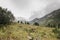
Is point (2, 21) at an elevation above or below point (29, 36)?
above

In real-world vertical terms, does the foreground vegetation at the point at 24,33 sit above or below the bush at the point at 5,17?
below

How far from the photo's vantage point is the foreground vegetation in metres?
44.8

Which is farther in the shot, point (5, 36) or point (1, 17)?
point (1, 17)

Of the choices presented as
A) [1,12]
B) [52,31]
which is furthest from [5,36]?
[52,31]

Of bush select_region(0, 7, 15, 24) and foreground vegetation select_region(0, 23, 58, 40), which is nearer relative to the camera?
foreground vegetation select_region(0, 23, 58, 40)

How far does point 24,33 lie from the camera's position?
48031mm

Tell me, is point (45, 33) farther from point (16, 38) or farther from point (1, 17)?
point (1, 17)

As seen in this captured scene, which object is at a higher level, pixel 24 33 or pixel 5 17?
pixel 5 17

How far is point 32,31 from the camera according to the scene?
5050cm

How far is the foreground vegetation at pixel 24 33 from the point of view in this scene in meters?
44.8

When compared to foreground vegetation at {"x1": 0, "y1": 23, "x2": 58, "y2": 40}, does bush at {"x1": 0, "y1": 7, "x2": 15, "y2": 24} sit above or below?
above

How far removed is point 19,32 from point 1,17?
277 inches

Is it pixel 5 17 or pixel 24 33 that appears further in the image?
pixel 5 17

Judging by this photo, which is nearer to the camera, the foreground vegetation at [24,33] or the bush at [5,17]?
the foreground vegetation at [24,33]
